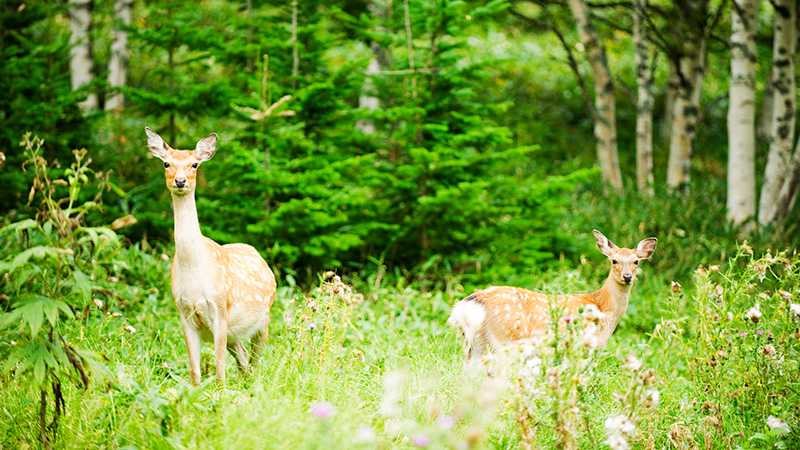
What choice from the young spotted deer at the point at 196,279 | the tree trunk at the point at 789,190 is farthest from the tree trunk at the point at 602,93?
the young spotted deer at the point at 196,279

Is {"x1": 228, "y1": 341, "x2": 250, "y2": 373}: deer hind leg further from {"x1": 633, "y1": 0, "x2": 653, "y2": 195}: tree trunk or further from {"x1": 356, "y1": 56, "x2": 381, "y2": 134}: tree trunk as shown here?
{"x1": 633, "y1": 0, "x2": 653, "y2": 195}: tree trunk

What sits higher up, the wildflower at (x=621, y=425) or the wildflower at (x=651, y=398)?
the wildflower at (x=651, y=398)

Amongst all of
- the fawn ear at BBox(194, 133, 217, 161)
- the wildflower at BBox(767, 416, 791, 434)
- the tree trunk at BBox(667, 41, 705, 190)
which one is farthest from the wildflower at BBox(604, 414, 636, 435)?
the tree trunk at BBox(667, 41, 705, 190)

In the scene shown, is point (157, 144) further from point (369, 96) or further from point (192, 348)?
point (369, 96)

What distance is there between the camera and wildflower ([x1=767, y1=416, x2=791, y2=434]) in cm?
486

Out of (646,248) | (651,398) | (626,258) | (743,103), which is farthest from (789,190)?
(651,398)

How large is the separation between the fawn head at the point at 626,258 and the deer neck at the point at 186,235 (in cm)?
284

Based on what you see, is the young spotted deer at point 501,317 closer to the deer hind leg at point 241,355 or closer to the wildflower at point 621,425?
the deer hind leg at point 241,355

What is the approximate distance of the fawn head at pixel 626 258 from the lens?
6.50 metres

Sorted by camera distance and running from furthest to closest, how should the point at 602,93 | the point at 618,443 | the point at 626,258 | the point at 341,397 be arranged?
the point at 602,93 < the point at 626,258 < the point at 341,397 < the point at 618,443

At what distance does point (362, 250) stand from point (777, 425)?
18.6ft

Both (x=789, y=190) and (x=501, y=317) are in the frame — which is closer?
(x=501, y=317)

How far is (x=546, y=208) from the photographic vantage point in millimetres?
9758

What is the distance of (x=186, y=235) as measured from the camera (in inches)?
214
